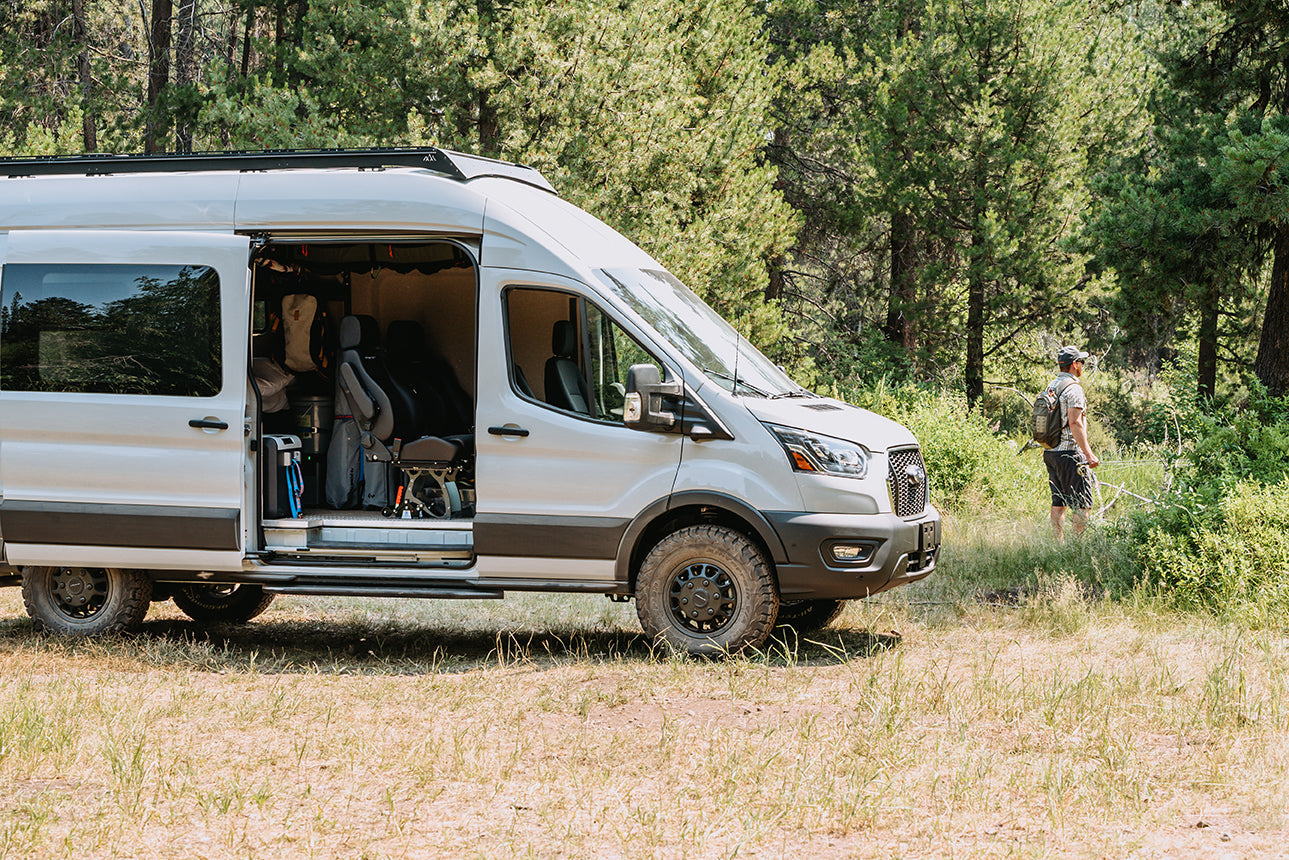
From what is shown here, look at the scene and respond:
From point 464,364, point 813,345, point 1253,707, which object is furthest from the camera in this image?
point 813,345

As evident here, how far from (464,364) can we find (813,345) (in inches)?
643

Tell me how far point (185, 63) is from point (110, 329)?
1546 centimetres

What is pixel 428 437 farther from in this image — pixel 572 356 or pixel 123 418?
pixel 123 418

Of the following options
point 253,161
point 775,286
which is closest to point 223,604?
point 253,161

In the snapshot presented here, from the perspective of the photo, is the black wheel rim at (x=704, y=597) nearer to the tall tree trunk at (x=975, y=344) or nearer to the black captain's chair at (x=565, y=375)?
the black captain's chair at (x=565, y=375)

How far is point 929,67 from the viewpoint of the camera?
856 inches

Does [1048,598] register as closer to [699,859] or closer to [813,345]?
[699,859]

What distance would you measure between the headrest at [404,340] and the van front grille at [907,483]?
3937 mm

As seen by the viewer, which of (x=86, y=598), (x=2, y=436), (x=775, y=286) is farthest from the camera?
(x=775, y=286)

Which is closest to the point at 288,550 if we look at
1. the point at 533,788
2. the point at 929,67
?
the point at 533,788

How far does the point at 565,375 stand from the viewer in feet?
25.5

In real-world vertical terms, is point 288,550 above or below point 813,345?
below

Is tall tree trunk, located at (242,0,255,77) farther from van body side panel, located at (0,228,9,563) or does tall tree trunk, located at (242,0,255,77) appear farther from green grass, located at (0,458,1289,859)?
green grass, located at (0,458,1289,859)

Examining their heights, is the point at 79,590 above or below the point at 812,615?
above
